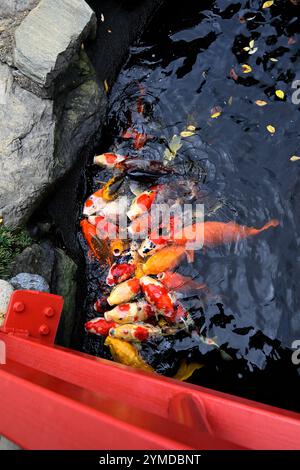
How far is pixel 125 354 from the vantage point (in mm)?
5215

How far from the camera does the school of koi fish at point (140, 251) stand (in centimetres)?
534

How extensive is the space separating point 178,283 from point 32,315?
1.99 metres

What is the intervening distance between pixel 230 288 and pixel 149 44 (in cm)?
417

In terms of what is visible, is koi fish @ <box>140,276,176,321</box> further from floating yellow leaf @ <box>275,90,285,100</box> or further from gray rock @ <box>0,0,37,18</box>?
gray rock @ <box>0,0,37,18</box>

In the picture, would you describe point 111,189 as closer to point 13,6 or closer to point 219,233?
point 219,233

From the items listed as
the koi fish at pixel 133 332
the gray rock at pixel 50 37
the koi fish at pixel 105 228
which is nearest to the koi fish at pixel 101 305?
the koi fish at pixel 133 332

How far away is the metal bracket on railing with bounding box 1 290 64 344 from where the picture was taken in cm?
403

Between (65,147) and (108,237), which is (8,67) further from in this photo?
(108,237)

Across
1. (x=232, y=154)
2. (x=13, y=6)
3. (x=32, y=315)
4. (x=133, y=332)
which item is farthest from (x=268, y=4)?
(x=32, y=315)

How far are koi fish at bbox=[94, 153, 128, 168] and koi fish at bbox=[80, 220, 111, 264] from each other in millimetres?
931

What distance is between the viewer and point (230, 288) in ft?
18.0

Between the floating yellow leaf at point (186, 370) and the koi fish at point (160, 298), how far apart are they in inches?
21.3

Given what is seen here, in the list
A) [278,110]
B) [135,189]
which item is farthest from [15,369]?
[278,110]

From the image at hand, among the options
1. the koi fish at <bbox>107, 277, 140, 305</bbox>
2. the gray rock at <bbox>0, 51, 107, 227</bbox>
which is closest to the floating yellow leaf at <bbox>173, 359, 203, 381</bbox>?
the koi fish at <bbox>107, 277, 140, 305</bbox>
